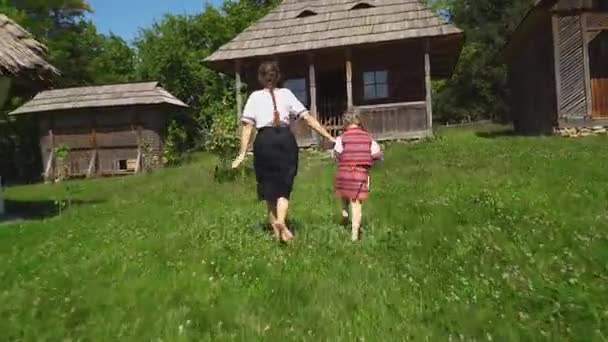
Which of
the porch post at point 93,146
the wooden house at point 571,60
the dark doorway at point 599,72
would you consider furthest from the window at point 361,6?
the porch post at point 93,146

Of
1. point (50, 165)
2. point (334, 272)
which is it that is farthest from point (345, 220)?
point (50, 165)

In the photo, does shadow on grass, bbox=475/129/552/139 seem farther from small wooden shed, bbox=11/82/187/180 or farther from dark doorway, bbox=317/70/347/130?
small wooden shed, bbox=11/82/187/180

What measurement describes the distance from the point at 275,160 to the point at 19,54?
Result: 8.13 m

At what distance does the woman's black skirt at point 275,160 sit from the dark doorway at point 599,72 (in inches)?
685

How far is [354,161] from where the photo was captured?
24.2ft

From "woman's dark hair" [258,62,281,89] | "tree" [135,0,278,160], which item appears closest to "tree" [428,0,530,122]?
"tree" [135,0,278,160]

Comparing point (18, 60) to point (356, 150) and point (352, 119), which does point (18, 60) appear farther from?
point (356, 150)

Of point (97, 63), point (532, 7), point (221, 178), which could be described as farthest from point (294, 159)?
point (97, 63)

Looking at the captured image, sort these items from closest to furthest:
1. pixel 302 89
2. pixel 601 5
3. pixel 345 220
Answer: pixel 345 220 → pixel 601 5 → pixel 302 89

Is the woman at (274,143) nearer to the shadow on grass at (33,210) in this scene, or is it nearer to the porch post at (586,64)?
the shadow on grass at (33,210)

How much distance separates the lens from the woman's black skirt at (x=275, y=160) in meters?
6.55

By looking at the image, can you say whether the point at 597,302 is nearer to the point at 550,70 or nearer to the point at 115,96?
the point at 550,70

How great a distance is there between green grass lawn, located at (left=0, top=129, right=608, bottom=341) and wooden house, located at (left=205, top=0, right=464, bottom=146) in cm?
1147

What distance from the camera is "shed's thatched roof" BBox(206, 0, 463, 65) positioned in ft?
67.7
